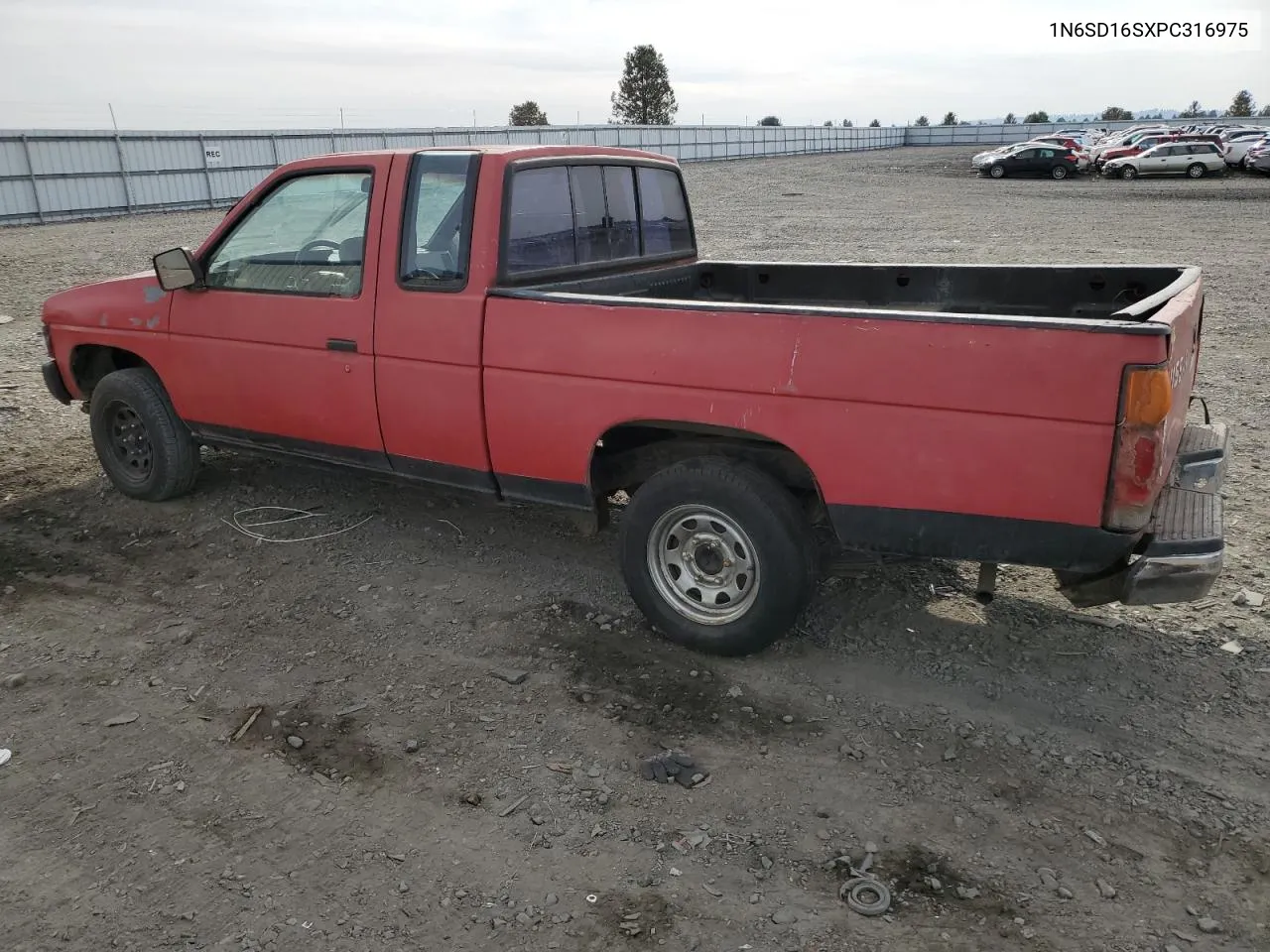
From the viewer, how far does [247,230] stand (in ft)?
16.5

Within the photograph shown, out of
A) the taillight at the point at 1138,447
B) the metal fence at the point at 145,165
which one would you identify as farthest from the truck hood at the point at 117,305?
the metal fence at the point at 145,165

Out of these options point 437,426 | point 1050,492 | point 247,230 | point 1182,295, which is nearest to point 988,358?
point 1050,492

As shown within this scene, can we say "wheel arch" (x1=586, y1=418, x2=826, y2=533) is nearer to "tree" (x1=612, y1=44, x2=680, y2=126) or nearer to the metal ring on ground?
the metal ring on ground

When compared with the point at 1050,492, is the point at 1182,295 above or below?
above

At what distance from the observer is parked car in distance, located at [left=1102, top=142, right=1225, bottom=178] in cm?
3431

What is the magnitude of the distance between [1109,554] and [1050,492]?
0.29m

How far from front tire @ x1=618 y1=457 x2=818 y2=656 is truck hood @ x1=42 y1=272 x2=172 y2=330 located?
3.12 meters

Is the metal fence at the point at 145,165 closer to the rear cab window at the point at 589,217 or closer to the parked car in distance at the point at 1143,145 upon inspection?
the rear cab window at the point at 589,217

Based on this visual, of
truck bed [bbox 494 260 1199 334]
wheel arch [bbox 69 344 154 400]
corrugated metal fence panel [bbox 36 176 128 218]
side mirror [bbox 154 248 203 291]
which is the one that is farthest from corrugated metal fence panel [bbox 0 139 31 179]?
truck bed [bbox 494 260 1199 334]

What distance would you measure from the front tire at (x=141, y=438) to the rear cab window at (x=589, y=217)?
2.54 metres

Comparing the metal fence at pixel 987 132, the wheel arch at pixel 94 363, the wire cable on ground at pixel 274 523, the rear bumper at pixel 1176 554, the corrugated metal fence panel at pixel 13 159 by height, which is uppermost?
the metal fence at pixel 987 132

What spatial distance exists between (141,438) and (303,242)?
1847 mm

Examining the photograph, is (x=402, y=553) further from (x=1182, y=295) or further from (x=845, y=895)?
(x=1182, y=295)

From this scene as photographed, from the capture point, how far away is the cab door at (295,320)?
4.61 metres
